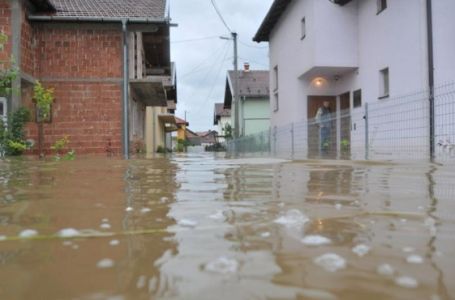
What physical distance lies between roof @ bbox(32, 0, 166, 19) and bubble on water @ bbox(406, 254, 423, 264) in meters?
10.7

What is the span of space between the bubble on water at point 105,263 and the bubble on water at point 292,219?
57 cm

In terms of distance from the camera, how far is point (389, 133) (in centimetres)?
904

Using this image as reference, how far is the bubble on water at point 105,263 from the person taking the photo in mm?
1021

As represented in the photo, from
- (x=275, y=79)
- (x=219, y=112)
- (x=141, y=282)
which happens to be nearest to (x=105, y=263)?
(x=141, y=282)

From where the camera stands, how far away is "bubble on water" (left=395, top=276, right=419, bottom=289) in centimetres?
89

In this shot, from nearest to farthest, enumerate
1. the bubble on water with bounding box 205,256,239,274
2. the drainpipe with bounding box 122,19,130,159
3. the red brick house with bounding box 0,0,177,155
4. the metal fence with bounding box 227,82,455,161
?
1. the bubble on water with bounding box 205,256,239,274
2. the metal fence with bounding box 227,82,455,161
3. the red brick house with bounding box 0,0,177,155
4. the drainpipe with bounding box 122,19,130,159

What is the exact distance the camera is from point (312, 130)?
488 inches

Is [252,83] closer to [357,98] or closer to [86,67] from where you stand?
[357,98]

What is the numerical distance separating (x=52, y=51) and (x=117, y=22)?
157 centimetres

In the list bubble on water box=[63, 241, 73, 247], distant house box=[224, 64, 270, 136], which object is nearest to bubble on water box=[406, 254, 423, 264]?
bubble on water box=[63, 241, 73, 247]

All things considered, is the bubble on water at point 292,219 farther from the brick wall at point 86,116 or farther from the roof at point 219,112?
the roof at point 219,112

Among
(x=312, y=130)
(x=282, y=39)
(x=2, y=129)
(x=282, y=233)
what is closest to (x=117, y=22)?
(x=2, y=129)

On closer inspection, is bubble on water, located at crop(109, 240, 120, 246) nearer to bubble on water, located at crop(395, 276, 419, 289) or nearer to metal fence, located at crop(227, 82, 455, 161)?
bubble on water, located at crop(395, 276, 419, 289)

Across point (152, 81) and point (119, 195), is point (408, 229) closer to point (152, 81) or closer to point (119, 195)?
point (119, 195)
